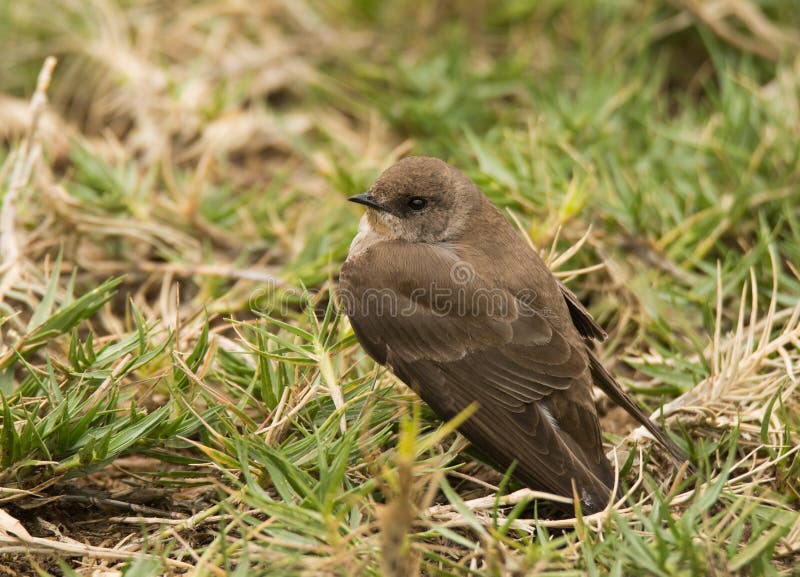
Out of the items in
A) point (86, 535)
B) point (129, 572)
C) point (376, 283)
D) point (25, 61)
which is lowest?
point (86, 535)

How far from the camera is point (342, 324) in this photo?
349 cm

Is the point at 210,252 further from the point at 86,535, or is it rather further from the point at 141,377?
the point at 86,535

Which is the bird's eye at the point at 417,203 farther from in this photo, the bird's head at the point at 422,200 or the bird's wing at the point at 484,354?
the bird's wing at the point at 484,354

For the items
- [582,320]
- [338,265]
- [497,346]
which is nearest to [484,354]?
[497,346]

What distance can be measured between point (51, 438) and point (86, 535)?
0.33 meters

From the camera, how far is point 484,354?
3.22 m

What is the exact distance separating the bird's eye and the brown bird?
0.74 feet

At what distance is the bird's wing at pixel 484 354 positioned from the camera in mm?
3084

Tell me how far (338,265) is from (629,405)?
1.45m

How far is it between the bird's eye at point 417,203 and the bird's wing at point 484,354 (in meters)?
0.38

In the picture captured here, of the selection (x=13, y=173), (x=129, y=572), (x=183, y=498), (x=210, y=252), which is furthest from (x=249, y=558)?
(x=13, y=173)

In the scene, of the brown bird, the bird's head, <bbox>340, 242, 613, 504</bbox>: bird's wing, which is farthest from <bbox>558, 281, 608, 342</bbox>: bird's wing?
the bird's head

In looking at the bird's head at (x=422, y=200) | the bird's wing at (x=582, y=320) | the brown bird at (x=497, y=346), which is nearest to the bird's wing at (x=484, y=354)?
the brown bird at (x=497, y=346)

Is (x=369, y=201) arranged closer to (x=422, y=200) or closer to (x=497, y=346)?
(x=422, y=200)
